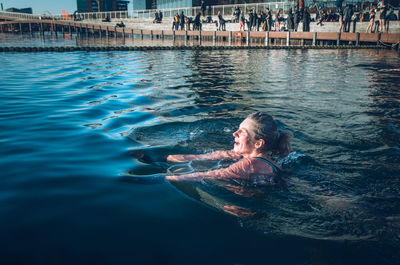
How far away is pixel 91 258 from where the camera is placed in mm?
1863

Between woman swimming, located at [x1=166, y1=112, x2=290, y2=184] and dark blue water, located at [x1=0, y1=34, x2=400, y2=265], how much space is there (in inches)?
5.7

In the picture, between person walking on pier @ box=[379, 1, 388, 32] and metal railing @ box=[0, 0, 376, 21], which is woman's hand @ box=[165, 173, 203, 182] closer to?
person walking on pier @ box=[379, 1, 388, 32]

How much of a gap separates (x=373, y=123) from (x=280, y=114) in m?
1.51

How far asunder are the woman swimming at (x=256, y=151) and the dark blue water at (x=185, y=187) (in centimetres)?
15

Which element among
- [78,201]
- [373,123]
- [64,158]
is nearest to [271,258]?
[78,201]

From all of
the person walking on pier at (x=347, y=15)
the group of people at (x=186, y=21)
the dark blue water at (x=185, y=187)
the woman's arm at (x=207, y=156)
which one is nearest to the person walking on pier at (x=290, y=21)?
the person walking on pier at (x=347, y=15)

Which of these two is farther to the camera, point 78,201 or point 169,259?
point 78,201

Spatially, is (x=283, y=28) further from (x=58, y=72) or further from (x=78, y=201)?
(x=78, y=201)

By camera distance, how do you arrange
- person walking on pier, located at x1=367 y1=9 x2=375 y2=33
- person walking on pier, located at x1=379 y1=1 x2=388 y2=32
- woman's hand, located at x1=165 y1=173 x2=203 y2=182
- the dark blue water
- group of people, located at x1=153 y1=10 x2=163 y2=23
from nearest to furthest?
the dark blue water < woman's hand, located at x1=165 y1=173 x2=203 y2=182 < person walking on pier, located at x1=379 y1=1 x2=388 y2=32 < person walking on pier, located at x1=367 y1=9 x2=375 y2=33 < group of people, located at x1=153 y1=10 x2=163 y2=23

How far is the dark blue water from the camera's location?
200cm

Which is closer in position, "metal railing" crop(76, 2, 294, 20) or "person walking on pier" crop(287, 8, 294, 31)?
"person walking on pier" crop(287, 8, 294, 31)

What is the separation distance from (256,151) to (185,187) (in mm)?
871

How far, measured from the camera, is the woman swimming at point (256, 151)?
121 inches

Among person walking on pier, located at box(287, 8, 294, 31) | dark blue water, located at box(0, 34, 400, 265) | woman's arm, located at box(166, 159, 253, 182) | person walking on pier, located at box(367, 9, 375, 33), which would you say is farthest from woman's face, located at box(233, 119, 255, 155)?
person walking on pier, located at box(287, 8, 294, 31)
